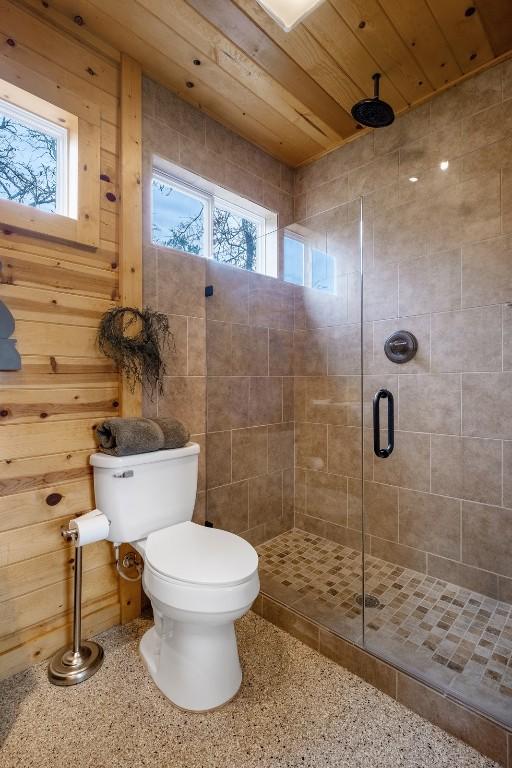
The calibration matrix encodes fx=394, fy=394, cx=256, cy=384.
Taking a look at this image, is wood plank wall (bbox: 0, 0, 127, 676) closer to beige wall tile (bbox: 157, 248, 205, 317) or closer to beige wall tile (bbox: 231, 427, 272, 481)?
beige wall tile (bbox: 157, 248, 205, 317)

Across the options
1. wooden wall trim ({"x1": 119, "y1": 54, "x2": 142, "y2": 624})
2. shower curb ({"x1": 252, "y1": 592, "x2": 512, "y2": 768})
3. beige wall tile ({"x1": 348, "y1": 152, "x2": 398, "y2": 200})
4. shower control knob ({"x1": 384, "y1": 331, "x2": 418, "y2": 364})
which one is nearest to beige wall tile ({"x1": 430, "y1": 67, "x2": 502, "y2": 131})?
beige wall tile ({"x1": 348, "y1": 152, "x2": 398, "y2": 200})

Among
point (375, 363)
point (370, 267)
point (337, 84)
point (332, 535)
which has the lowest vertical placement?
point (332, 535)

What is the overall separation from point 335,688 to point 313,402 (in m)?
1.52

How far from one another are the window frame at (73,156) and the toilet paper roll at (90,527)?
1134 millimetres

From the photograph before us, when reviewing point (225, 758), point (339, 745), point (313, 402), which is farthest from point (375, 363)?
point (225, 758)

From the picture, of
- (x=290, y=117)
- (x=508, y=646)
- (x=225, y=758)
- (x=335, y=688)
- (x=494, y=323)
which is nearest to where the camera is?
(x=225, y=758)

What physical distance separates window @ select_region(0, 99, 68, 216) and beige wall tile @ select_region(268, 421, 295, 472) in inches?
66.2

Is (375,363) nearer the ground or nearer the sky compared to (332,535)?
nearer the sky

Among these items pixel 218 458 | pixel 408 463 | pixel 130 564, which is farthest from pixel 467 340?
pixel 130 564

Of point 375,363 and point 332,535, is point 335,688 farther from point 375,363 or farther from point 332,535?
point 375,363

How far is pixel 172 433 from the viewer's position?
1.75 m

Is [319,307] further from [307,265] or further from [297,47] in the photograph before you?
[297,47]

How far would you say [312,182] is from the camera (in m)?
2.73

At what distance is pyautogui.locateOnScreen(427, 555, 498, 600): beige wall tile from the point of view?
1.93 m
